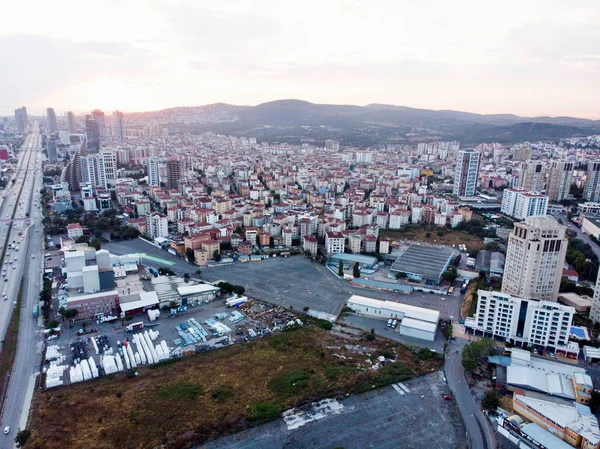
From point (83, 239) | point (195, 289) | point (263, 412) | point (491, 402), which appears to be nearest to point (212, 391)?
point (263, 412)

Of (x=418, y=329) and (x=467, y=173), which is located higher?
(x=467, y=173)

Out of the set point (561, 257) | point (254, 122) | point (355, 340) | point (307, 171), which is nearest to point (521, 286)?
point (561, 257)

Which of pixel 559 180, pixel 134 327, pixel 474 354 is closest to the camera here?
pixel 474 354

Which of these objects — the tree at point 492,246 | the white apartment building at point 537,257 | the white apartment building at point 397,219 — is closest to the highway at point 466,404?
the white apartment building at point 537,257

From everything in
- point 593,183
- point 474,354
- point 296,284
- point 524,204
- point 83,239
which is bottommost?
point 296,284

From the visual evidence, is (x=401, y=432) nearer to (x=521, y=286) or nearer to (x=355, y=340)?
(x=355, y=340)

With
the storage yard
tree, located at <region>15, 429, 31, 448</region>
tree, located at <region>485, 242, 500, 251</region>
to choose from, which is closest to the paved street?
tree, located at <region>485, 242, 500, 251</region>

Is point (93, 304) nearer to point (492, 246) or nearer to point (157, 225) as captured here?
point (157, 225)
